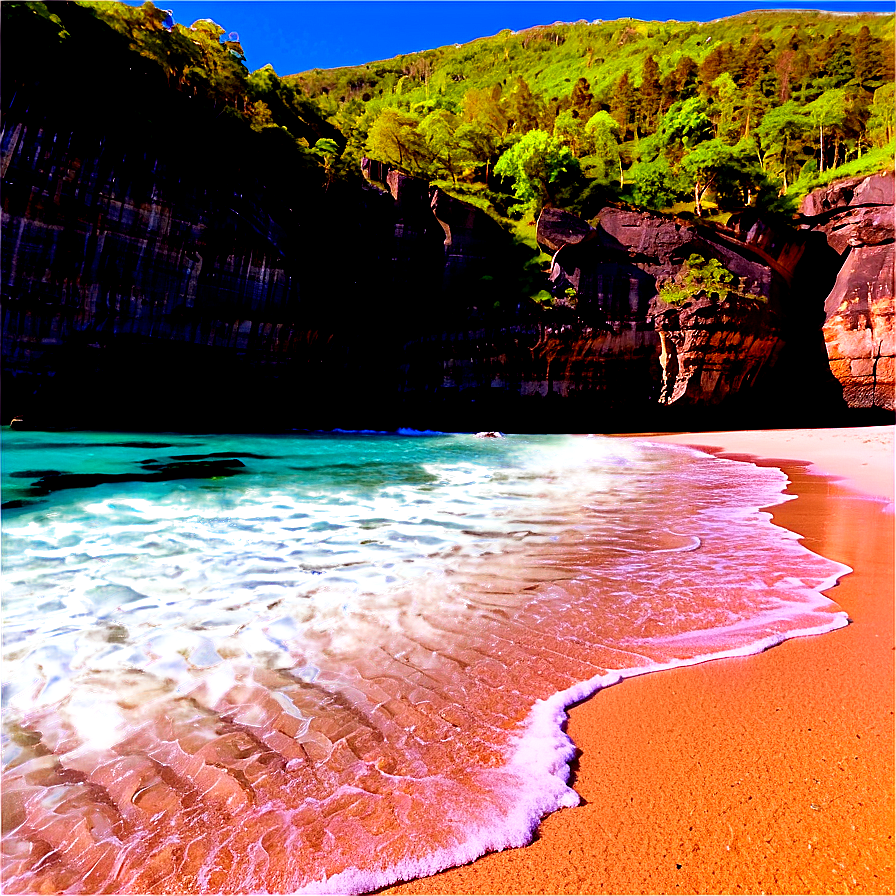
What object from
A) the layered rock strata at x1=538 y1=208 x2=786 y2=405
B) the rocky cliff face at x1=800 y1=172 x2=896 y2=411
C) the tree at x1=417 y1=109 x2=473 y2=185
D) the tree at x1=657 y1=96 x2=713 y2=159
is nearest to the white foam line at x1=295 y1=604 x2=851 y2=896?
the layered rock strata at x1=538 y1=208 x2=786 y2=405

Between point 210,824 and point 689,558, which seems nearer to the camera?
point 210,824

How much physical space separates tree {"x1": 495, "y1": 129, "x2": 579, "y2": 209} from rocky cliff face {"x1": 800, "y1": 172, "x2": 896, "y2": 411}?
13479mm

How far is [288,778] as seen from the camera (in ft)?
5.60

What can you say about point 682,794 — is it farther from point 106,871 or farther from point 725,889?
point 106,871

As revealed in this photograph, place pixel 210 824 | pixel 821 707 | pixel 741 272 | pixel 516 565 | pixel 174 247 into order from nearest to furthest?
pixel 210 824 → pixel 821 707 → pixel 516 565 → pixel 174 247 → pixel 741 272

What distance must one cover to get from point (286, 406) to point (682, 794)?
22845mm

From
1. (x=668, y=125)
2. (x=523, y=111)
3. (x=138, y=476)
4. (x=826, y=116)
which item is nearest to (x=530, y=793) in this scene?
(x=138, y=476)

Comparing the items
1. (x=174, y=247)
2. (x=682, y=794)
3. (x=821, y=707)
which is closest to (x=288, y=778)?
(x=682, y=794)

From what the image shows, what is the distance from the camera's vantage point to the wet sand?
1.32 meters

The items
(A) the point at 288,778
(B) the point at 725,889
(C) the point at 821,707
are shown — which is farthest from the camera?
(C) the point at 821,707

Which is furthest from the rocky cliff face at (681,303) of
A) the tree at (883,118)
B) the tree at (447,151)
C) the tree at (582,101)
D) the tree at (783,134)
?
the tree at (582,101)

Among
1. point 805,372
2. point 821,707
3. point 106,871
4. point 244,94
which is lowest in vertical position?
point 106,871

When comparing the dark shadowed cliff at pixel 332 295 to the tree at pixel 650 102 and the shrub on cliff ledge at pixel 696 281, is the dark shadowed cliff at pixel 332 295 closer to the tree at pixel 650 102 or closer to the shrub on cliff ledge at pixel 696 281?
the shrub on cliff ledge at pixel 696 281

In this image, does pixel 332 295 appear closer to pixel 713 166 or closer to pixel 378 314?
pixel 378 314
